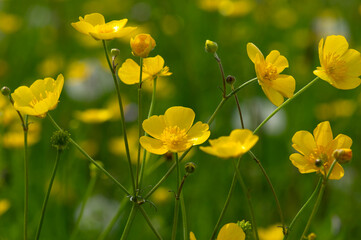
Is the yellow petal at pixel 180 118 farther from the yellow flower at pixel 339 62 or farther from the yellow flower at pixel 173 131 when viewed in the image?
the yellow flower at pixel 339 62

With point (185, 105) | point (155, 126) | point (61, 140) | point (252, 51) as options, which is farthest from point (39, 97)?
point (185, 105)

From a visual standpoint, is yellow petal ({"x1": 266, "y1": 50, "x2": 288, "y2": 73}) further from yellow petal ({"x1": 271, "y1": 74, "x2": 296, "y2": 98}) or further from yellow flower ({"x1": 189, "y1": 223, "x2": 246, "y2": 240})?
yellow flower ({"x1": 189, "y1": 223, "x2": 246, "y2": 240})

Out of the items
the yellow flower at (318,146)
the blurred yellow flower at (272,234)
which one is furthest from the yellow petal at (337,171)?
the blurred yellow flower at (272,234)

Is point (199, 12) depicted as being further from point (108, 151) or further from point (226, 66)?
point (108, 151)

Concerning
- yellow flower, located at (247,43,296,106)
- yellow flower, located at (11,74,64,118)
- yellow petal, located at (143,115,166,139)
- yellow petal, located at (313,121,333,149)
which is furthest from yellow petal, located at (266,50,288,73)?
yellow flower, located at (11,74,64,118)

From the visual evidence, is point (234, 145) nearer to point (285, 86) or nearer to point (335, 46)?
point (285, 86)

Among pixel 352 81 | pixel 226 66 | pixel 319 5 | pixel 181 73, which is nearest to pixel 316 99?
pixel 226 66
